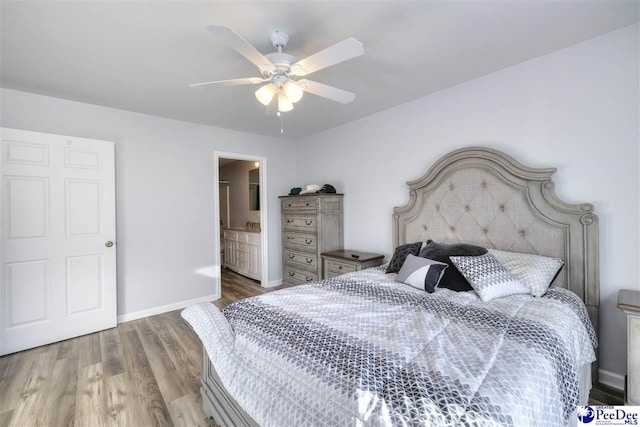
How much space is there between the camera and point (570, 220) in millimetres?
2057

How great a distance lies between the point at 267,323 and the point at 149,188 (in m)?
2.79

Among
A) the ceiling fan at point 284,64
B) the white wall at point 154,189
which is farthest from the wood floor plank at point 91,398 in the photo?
the ceiling fan at point 284,64

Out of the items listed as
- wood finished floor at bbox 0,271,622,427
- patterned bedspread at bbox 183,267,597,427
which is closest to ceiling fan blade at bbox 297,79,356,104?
patterned bedspread at bbox 183,267,597,427

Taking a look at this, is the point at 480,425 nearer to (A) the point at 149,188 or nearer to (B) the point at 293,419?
(B) the point at 293,419

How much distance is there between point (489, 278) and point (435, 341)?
859mm

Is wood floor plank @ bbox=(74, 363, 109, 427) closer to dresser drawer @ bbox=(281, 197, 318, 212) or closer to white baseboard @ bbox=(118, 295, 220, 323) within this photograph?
white baseboard @ bbox=(118, 295, 220, 323)

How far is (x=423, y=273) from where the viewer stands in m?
2.09

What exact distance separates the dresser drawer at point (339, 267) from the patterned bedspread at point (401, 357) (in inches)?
54.1

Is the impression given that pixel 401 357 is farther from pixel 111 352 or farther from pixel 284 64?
pixel 111 352

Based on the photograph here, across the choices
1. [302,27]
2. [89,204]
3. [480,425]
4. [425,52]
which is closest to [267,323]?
[480,425]

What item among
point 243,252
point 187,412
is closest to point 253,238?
point 243,252

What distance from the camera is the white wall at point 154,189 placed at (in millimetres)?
2945

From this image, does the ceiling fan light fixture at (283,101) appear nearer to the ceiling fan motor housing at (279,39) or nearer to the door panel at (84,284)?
the ceiling fan motor housing at (279,39)

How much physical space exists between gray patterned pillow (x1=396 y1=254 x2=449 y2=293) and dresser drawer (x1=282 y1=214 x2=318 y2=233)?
1.70m
